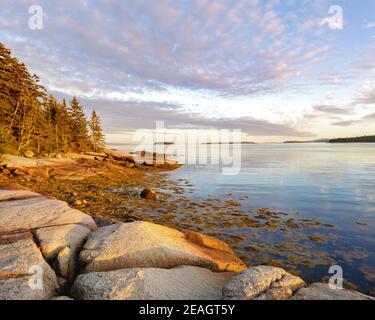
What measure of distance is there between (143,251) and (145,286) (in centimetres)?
137

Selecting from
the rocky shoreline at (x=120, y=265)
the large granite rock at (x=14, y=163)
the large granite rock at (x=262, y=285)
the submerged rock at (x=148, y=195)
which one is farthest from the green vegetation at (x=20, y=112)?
the large granite rock at (x=262, y=285)

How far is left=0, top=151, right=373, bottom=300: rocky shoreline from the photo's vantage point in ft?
13.9

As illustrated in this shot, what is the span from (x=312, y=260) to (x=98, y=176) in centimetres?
2074

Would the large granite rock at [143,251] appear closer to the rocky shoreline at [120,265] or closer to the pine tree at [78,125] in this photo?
the rocky shoreline at [120,265]

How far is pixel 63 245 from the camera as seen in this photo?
227 inches

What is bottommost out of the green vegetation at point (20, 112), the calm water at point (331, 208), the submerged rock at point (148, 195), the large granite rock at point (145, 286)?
the calm water at point (331, 208)

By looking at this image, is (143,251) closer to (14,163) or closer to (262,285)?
(262,285)

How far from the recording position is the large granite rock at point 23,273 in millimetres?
4035

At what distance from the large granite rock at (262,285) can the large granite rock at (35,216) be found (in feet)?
15.9

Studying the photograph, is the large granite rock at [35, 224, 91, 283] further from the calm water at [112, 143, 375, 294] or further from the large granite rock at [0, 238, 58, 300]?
the calm water at [112, 143, 375, 294]

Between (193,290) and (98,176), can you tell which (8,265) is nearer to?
(193,290)

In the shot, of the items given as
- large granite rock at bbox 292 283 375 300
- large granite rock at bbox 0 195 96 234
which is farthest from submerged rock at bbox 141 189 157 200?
large granite rock at bbox 292 283 375 300
